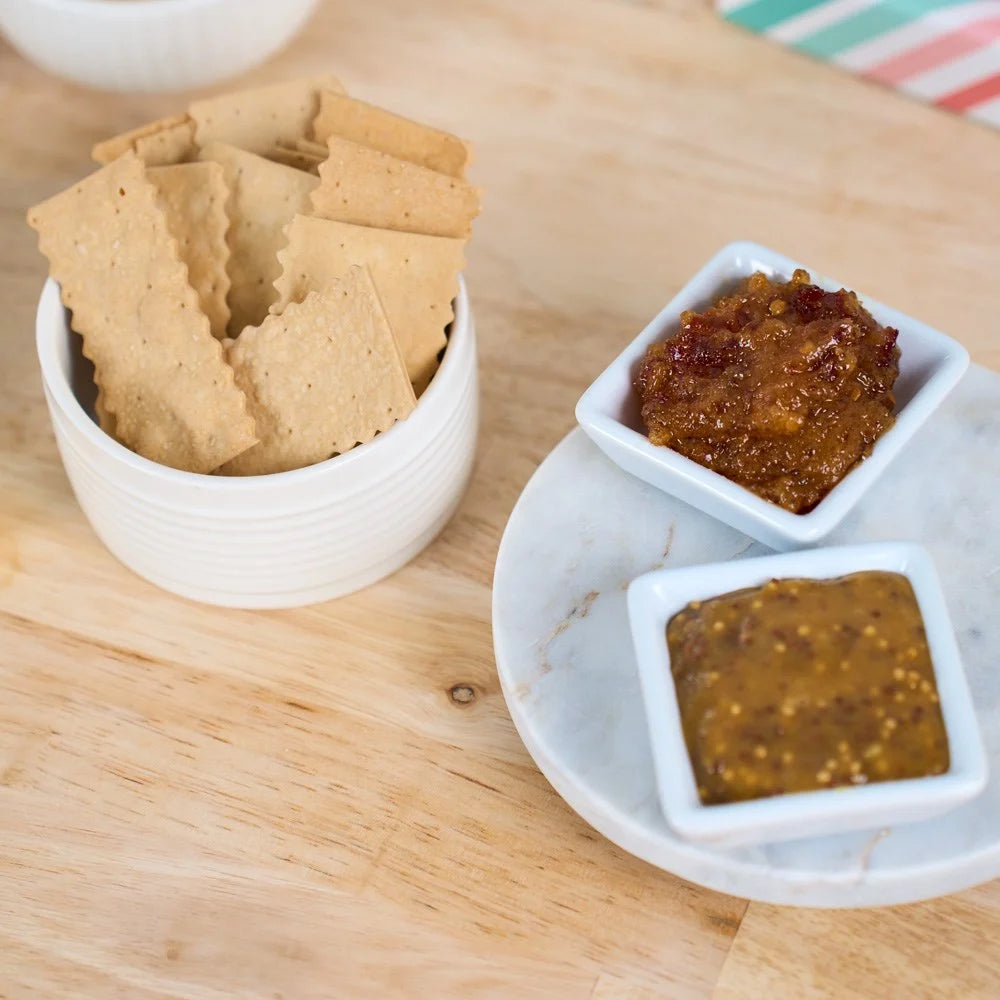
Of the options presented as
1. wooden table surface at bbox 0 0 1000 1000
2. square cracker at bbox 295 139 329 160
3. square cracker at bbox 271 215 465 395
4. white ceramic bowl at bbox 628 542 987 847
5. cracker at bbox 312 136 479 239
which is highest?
cracker at bbox 312 136 479 239

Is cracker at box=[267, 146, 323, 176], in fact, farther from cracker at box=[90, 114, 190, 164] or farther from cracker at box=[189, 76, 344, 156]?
cracker at box=[90, 114, 190, 164]

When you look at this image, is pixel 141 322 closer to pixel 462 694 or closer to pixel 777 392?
pixel 462 694

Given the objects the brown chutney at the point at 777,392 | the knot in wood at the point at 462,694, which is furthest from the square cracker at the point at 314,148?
the knot in wood at the point at 462,694

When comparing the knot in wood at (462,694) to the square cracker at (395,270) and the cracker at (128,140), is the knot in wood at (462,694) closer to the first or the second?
the square cracker at (395,270)

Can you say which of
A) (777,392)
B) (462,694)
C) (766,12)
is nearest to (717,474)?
(777,392)

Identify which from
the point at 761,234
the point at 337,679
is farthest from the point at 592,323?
the point at 337,679

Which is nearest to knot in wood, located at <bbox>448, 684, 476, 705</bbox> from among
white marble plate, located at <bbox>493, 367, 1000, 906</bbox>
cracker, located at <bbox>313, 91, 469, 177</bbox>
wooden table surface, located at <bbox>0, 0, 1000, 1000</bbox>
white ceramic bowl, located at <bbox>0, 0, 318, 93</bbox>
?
wooden table surface, located at <bbox>0, 0, 1000, 1000</bbox>

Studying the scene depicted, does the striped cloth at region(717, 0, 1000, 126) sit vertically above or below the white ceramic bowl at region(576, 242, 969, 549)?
above
